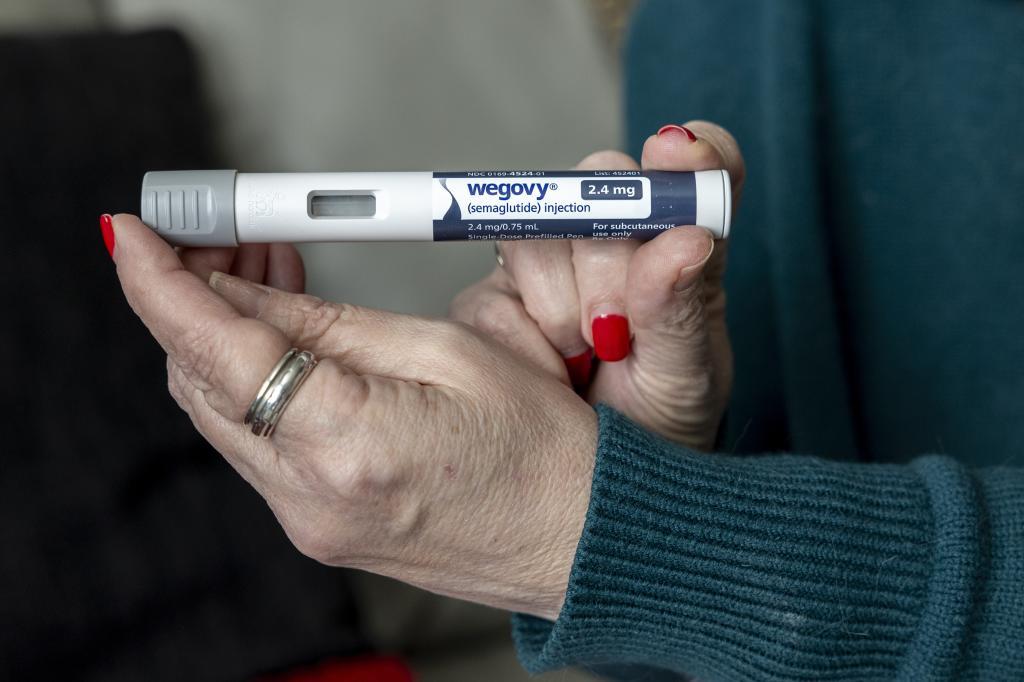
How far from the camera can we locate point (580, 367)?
74 centimetres

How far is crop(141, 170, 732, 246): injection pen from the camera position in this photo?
0.61 meters

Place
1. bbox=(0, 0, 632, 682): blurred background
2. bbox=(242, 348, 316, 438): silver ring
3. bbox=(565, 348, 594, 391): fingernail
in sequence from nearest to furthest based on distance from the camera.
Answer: bbox=(242, 348, 316, 438): silver ring < bbox=(565, 348, 594, 391): fingernail < bbox=(0, 0, 632, 682): blurred background

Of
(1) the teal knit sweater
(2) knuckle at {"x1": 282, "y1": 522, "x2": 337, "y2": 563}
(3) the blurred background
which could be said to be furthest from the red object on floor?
(2) knuckle at {"x1": 282, "y1": 522, "x2": 337, "y2": 563}

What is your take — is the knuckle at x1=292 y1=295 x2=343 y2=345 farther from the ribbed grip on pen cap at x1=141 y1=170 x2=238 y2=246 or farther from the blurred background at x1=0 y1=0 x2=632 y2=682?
the blurred background at x1=0 y1=0 x2=632 y2=682

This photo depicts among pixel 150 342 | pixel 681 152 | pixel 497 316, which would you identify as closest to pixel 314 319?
pixel 497 316

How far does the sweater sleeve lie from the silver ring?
20cm

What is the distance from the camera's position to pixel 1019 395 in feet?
2.77

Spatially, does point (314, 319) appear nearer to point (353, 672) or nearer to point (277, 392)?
point (277, 392)

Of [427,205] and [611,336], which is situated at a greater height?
[427,205]

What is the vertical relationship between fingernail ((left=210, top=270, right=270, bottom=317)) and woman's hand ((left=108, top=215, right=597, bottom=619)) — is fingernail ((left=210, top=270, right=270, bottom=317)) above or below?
above

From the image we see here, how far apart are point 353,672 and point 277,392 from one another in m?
0.65

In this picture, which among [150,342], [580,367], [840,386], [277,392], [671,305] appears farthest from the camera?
[150,342]

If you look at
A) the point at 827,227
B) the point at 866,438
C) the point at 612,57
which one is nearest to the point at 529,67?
the point at 612,57

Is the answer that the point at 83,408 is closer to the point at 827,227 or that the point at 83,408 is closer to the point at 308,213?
the point at 308,213
